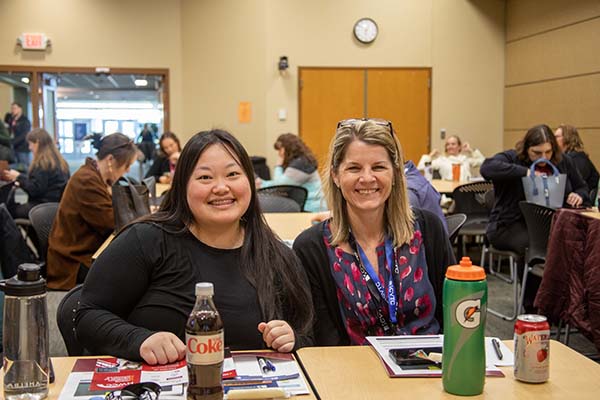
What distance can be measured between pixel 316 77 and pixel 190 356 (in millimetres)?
8413

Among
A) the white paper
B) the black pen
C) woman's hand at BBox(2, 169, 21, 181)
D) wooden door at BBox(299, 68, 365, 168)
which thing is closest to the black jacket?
woman's hand at BBox(2, 169, 21, 181)

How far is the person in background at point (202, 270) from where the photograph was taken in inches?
73.0

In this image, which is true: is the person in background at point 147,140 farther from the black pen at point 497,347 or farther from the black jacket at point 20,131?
the black pen at point 497,347

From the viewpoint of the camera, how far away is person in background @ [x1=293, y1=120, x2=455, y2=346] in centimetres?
216

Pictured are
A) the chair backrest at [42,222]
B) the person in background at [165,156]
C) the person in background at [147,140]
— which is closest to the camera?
the chair backrest at [42,222]

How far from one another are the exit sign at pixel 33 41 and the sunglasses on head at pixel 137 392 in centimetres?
867

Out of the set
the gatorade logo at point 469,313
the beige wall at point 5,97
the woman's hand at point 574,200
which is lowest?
the woman's hand at point 574,200

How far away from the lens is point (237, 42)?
9.32 metres

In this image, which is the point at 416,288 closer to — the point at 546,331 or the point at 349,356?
the point at 349,356

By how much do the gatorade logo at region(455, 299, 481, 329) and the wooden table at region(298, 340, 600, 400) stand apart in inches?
6.9

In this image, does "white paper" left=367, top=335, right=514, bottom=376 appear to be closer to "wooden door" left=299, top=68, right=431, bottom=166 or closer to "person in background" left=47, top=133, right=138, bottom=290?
"person in background" left=47, top=133, right=138, bottom=290

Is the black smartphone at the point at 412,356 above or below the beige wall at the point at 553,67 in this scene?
below

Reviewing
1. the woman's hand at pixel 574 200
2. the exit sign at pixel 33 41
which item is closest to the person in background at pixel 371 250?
the woman's hand at pixel 574 200

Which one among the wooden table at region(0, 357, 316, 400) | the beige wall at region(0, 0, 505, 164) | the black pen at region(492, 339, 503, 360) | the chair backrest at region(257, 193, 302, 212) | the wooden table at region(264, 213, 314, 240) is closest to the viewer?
the wooden table at region(0, 357, 316, 400)
